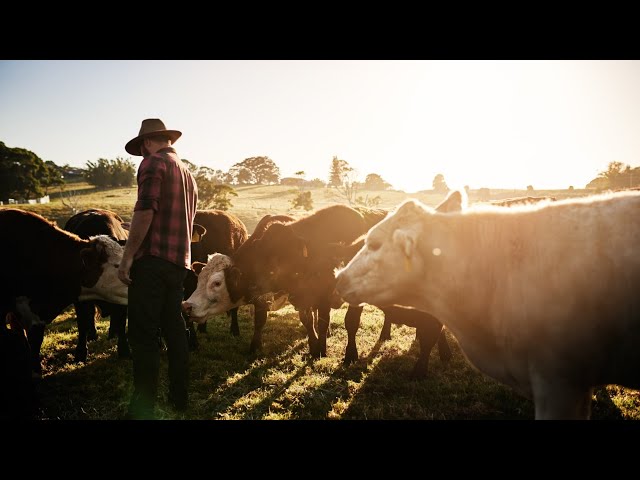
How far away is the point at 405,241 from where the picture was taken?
3.10 metres

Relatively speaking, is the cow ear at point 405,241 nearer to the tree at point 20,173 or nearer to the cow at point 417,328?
the cow at point 417,328

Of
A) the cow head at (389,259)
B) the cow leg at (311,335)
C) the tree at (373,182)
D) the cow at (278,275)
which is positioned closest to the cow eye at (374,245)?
the cow head at (389,259)

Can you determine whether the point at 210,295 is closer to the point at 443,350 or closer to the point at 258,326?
the point at 258,326

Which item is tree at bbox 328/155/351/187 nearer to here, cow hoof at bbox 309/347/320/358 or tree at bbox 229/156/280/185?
tree at bbox 229/156/280/185

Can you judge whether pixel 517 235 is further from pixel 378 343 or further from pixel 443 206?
pixel 378 343

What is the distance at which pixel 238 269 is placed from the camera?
6.45 metres

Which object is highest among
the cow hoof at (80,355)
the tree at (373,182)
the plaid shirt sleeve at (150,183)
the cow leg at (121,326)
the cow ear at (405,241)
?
the tree at (373,182)

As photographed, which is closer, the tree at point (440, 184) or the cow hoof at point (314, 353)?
the cow hoof at point (314, 353)

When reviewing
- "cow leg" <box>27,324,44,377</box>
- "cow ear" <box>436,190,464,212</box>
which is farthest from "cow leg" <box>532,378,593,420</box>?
"cow leg" <box>27,324,44,377</box>

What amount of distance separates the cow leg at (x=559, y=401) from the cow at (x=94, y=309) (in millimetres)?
6737

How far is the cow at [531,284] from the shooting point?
2.57 m

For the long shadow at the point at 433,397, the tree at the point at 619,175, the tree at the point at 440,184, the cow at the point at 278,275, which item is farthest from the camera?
the tree at the point at 440,184

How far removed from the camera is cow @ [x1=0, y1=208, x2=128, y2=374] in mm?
5617
